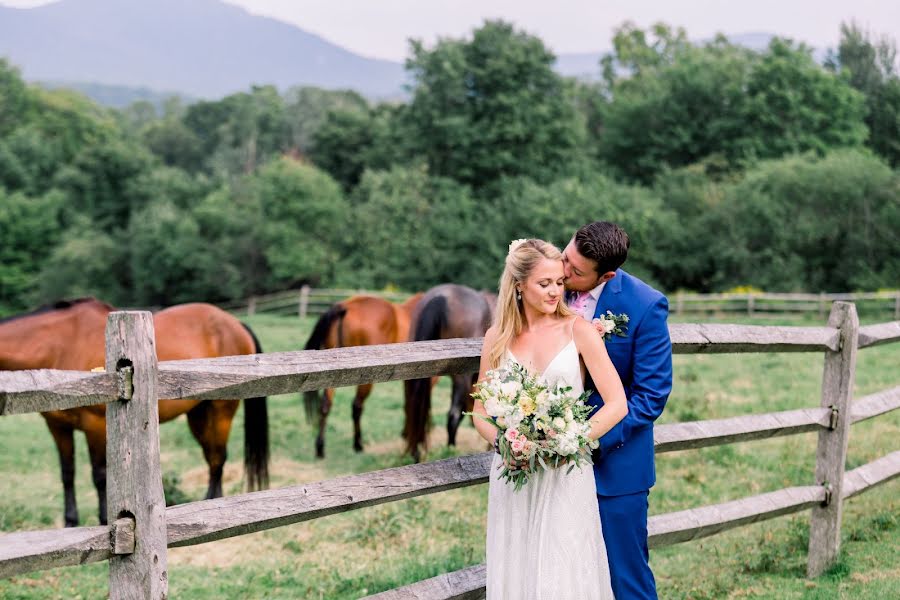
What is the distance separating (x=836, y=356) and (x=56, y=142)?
6170cm

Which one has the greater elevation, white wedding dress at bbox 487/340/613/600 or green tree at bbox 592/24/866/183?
green tree at bbox 592/24/866/183

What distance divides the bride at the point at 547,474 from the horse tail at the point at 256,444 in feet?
13.9

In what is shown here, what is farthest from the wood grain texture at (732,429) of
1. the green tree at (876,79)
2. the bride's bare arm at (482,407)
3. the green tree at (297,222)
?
the green tree at (876,79)

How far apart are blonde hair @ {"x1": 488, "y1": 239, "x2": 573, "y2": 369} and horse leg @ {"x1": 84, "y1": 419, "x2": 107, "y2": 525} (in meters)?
4.32

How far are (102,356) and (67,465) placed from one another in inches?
37.2

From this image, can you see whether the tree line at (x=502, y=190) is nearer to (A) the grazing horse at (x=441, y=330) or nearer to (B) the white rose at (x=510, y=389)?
(A) the grazing horse at (x=441, y=330)

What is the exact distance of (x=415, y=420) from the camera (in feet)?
27.1

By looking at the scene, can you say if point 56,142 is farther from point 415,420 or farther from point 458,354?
point 458,354

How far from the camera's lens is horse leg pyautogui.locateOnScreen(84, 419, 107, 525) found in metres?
6.48

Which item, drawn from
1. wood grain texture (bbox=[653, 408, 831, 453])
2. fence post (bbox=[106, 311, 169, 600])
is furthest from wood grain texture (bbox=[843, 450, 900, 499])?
fence post (bbox=[106, 311, 169, 600])

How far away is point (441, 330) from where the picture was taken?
870 cm

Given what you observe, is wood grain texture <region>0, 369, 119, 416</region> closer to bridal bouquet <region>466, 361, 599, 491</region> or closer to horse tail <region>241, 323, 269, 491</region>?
bridal bouquet <region>466, 361, 599, 491</region>

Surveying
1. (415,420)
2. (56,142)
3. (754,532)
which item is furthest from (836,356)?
(56,142)

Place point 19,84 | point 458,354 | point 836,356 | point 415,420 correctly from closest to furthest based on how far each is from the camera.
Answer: point 458,354 < point 836,356 < point 415,420 < point 19,84
